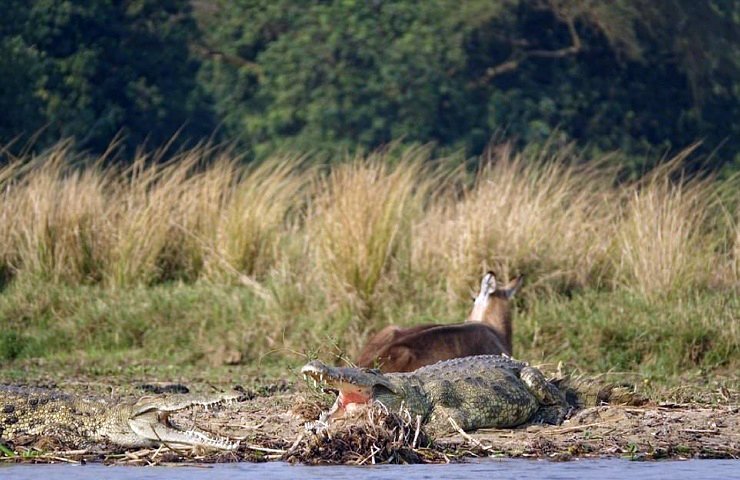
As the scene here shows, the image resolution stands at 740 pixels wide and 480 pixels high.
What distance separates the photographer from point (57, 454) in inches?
251

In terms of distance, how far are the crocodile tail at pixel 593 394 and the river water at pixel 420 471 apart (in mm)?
1186

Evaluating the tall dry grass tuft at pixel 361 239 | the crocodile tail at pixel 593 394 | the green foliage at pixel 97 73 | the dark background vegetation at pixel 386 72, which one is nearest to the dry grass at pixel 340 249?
the tall dry grass tuft at pixel 361 239

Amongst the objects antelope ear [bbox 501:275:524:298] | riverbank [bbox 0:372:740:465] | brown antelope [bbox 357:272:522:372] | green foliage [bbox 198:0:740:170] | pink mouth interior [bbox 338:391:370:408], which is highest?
pink mouth interior [bbox 338:391:370:408]

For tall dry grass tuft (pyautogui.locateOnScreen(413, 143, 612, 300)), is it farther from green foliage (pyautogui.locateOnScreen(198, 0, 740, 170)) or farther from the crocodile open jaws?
green foliage (pyautogui.locateOnScreen(198, 0, 740, 170))

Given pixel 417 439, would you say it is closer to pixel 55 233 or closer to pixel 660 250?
pixel 660 250

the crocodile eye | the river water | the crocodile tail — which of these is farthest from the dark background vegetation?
the river water

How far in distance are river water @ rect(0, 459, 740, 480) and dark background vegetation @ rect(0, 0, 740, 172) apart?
558 inches

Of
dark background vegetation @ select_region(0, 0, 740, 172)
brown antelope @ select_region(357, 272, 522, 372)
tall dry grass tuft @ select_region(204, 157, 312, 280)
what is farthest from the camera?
dark background vegetation @ select_region(0, 0, 740, 172)

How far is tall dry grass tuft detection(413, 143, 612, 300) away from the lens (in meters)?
10.7

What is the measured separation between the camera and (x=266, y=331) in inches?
411

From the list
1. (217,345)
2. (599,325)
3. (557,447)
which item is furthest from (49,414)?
(599,325)

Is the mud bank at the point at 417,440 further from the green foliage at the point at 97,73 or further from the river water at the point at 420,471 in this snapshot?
the green foliage at the point at 97,73

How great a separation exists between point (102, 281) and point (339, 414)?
18.3ft

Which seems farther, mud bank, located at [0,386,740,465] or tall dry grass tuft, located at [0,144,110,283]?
tall dry grass tuft, located at [0,144,110,283]
